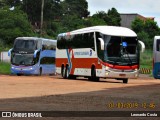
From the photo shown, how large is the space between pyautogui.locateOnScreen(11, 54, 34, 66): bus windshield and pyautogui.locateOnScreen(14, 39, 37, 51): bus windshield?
0.62 metres

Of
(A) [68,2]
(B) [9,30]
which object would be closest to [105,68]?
(B) [9,30]

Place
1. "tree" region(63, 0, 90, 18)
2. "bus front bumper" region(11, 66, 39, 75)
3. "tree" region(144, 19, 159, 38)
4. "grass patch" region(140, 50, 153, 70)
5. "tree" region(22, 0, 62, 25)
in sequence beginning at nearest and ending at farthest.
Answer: "bus front bumper" region(11, 66, 39, 75), "grass patch" region(140, 50, 153, 70), "tree" region(22, 0, 62, 25), "tree" region(144, 19, 159, 38), "tree" region(63, 0, 90, 18)

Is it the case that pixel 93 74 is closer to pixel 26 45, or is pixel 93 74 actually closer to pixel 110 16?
pixel 26 45

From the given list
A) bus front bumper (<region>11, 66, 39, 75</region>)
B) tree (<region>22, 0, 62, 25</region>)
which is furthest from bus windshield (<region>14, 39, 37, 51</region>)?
tree (<region>22, 0, 62, 25</region>)

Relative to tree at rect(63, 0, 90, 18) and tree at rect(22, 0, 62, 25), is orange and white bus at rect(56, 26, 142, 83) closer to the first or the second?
tree at rect(22, 0, 62, 25)

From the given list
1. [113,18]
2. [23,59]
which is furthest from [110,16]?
[23,59]

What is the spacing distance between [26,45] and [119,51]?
569 inches

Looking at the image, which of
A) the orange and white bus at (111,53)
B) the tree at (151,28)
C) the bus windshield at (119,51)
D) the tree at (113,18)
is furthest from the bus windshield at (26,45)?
the tree at (113,18)

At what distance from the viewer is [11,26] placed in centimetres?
7356

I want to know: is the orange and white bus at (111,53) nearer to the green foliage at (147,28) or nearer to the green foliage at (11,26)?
the green foliage at (11,26)

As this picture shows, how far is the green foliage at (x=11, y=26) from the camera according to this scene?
237 ft

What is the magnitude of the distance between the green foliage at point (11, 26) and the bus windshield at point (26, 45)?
1173 inches

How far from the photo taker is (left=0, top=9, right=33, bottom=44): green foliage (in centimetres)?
7225

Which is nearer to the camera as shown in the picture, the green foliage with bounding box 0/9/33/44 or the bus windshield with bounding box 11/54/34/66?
the bus windshield with bounding box 11/54/34/66
